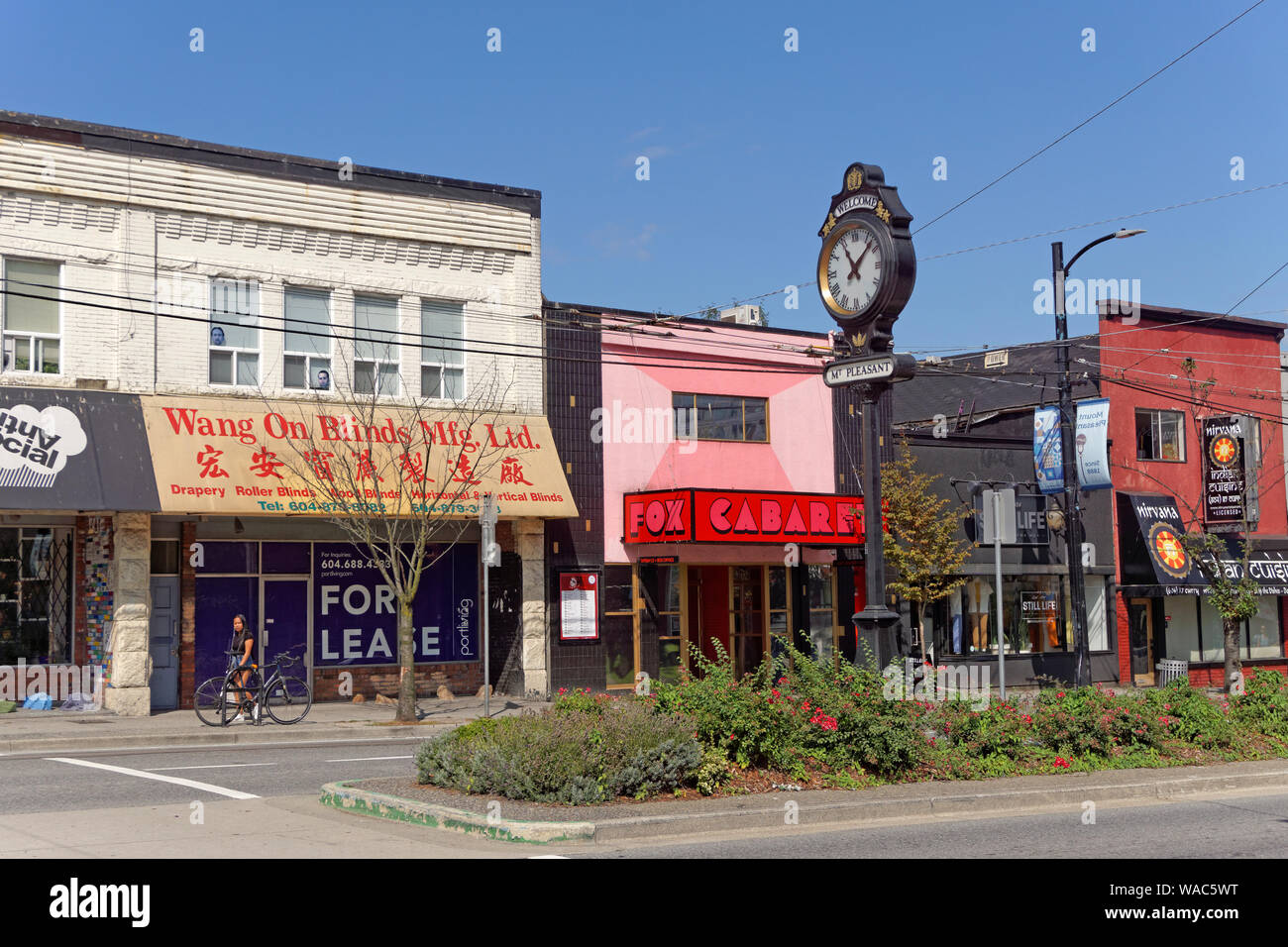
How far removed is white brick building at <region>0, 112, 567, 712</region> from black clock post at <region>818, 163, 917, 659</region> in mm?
11343

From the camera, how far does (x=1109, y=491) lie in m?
31.3

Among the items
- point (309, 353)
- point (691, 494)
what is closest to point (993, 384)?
point (691, 494)

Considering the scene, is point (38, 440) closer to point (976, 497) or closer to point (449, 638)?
point (449, 638)

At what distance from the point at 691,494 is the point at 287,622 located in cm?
761

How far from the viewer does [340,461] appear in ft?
71.6

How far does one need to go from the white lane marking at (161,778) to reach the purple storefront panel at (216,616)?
593cm

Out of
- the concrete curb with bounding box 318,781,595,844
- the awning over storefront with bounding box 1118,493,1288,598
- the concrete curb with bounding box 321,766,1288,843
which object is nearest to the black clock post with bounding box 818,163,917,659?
the concrete curb with bounding box 321,766,1288,843

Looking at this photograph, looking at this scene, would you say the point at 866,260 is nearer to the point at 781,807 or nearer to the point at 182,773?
the point at 781,807

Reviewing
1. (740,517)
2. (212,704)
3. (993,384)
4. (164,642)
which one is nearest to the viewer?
(212,704)

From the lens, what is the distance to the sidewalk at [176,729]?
59.5 feet

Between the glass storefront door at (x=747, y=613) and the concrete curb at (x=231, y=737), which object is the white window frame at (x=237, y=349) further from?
the glass storefront door at (x=747, y=613)

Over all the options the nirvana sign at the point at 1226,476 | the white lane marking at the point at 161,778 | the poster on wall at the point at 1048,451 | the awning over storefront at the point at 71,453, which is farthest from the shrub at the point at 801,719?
the nirvana sign at the point at 1226,476
